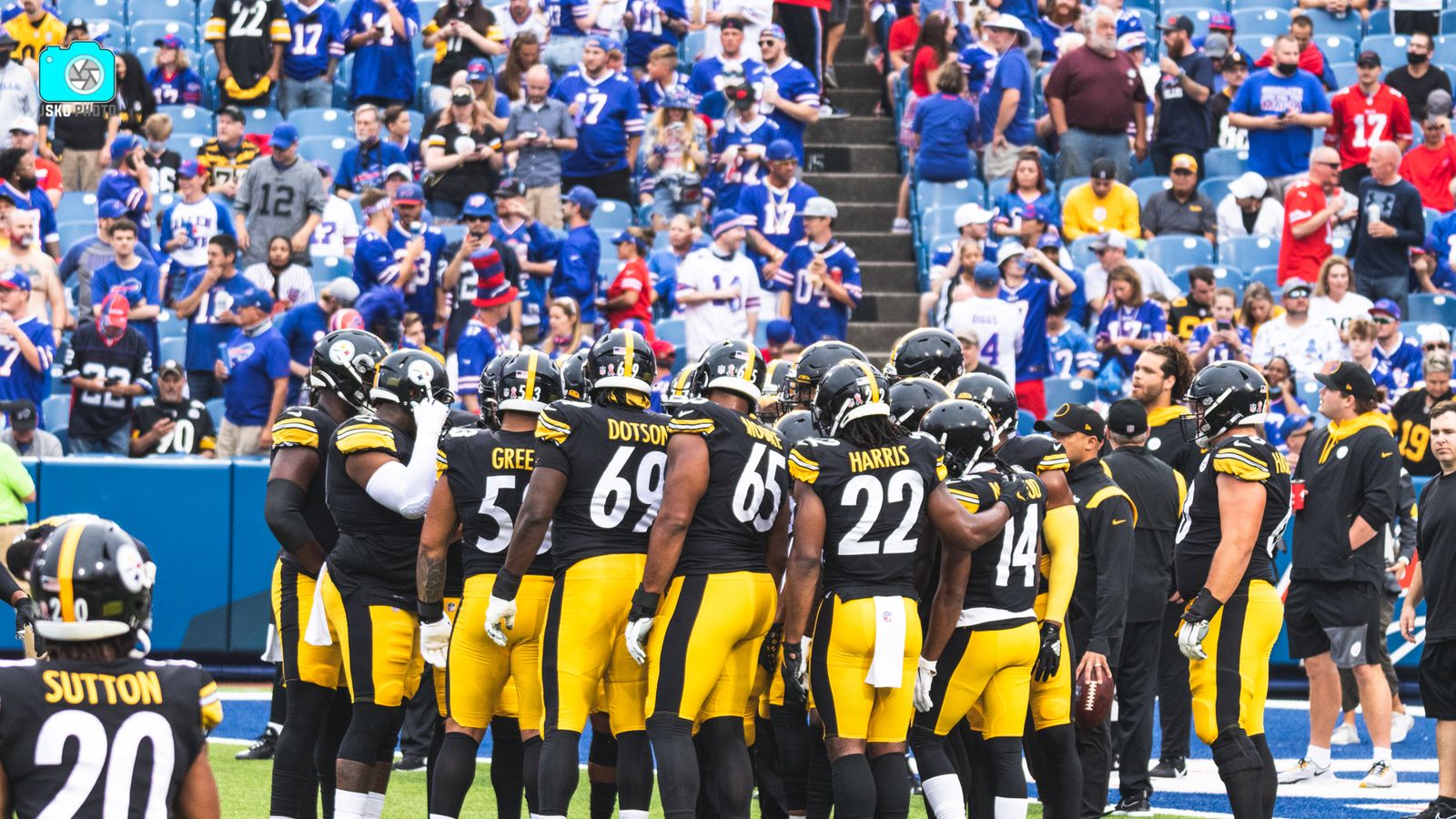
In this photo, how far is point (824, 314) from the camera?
1388 centimetres

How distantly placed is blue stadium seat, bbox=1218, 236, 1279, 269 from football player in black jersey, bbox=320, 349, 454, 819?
33.0ft

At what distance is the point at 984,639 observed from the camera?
6375 millimetres

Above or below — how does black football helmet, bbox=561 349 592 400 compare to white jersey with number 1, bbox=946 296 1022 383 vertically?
above

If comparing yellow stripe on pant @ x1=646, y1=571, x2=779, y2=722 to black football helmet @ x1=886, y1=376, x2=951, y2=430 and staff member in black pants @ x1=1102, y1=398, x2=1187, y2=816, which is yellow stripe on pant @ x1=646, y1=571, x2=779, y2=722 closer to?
black football helmet @ x1=886, y1=376, x2=951, y2=430

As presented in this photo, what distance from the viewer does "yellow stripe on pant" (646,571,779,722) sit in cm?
615

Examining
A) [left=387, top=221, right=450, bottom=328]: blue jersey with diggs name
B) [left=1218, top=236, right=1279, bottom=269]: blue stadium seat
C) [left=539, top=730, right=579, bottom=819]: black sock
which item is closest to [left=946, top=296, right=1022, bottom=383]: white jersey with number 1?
[left=1218, top=236, right=1279, bottom=269]: blue stadium seat

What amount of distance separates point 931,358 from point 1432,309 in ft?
29.3

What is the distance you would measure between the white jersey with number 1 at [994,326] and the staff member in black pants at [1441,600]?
4703 mm

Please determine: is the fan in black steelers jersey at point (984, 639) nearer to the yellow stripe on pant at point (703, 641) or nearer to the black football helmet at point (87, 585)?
the yellow stripe on pant at point (703, 641)

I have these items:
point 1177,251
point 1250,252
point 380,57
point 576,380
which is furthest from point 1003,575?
point 380,57

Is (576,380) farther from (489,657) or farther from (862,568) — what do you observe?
(862,568)

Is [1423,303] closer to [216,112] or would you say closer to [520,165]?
[520,165]

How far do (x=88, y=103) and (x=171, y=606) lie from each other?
598cm

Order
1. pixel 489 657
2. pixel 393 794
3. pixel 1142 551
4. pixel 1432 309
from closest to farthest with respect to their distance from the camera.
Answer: pixel 489 657 → pixel 393 794 → pixel 1142 551 → pixel 1432 309
